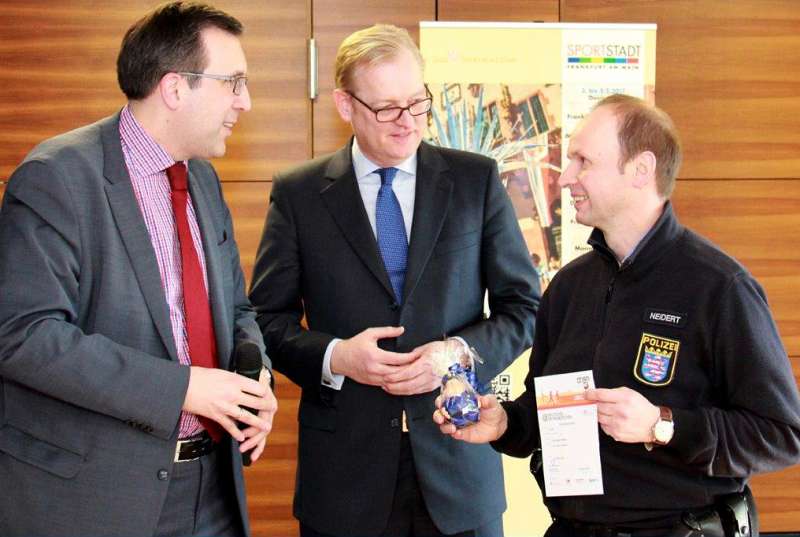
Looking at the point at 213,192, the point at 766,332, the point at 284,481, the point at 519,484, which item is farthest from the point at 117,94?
the point at 766,332

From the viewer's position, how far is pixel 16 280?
2.00 m

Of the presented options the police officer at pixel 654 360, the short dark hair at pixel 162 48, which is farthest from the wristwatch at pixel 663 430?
the short dark hair at pixel 162 48

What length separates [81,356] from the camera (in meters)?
1.98

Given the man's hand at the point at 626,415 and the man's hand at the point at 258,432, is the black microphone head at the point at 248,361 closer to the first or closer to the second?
the man's hand at the point at 258,432

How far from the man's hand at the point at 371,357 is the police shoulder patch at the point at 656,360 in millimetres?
636

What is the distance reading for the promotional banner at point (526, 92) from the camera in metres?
4.39

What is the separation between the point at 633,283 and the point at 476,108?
2.29 m

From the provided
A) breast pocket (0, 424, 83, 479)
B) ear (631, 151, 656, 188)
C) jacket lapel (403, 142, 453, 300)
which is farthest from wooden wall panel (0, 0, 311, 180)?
breast pocket (0, 424, 83, 479)

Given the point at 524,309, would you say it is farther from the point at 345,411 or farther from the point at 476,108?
the point at 476,108

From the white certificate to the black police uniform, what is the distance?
0.06 m

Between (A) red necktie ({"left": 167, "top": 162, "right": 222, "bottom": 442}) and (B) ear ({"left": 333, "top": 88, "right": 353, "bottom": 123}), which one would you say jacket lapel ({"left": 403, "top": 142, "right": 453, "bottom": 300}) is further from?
(A) red necktie ({"left": 167, "top": 162, "right": 222, "bottom": 442})

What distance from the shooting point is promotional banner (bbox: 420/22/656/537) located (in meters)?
4.39

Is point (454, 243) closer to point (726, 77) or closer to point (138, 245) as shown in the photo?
point (138, 245)

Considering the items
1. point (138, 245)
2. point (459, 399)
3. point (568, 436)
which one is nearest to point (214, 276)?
point (138, 245)
